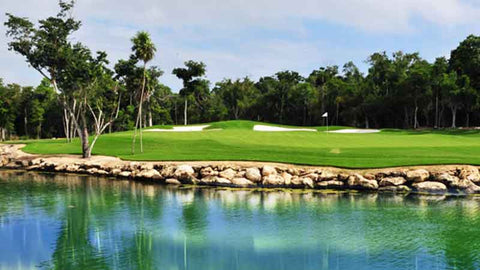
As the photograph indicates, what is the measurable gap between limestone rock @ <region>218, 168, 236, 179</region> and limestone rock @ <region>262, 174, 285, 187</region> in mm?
2270

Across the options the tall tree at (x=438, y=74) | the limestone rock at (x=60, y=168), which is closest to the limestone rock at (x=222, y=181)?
the limestone rock at (x=60, y=168)

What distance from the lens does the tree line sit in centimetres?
4066

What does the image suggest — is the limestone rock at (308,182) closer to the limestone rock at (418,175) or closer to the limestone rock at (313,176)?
the limestone rock at (313,176)

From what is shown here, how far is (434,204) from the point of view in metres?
23.3

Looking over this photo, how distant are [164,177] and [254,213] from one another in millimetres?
12625

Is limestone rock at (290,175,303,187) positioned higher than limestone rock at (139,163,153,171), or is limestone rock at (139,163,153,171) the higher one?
Result: limestone rock at (139,163,153,171)

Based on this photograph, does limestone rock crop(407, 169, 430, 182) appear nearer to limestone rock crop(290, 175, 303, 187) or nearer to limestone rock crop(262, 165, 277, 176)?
limestone rock crop(290, 175, 303, 187)

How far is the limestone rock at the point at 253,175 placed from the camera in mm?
29656

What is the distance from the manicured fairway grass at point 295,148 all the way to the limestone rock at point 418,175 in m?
1.27

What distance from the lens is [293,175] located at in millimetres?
29391

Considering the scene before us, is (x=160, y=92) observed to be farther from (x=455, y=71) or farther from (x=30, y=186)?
(x=30, y=186)

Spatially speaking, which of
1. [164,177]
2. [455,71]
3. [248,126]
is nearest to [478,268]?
[164,177]

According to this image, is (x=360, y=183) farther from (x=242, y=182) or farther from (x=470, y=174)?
(x=242, y=182)

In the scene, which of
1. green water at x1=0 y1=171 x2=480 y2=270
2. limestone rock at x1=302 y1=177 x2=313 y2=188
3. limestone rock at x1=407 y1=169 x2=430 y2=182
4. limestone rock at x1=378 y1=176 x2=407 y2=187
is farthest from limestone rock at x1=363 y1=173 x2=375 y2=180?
limestone rock at x1=302 y1=177 x2=313 y2=188
